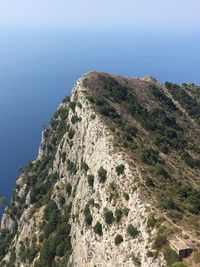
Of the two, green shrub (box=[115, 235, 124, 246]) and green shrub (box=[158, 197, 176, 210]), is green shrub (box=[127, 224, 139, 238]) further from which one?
green shrub (box=[158, 197, 176, 210])

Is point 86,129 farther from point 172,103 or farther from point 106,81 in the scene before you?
point 172,103

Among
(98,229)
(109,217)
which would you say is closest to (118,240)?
(109,217)

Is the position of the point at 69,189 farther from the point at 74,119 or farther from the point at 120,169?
the point at 120,169

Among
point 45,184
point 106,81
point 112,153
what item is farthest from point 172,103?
point 112,153

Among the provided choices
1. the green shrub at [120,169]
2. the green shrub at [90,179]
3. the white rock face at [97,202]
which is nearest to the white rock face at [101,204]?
the white rock face at [97,202]

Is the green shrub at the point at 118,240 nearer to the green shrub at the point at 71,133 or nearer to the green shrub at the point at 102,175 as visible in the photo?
the green shrub at the point at 102,175

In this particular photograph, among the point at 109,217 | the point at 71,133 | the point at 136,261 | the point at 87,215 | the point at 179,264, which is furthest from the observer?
the point at 71,133

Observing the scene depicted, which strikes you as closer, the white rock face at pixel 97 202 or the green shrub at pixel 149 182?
the white rock face at pixel 97 202
